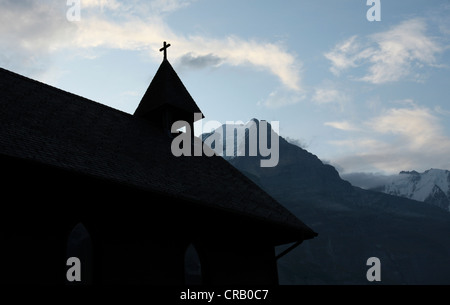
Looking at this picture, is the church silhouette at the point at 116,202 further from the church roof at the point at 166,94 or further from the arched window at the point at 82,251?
the arched window at the point at 82,251

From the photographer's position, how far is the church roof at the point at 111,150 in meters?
11.0

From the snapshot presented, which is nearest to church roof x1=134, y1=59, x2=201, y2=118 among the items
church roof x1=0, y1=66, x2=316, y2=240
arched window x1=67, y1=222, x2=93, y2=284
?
church roof x1=0, y1=66, x2=316, y2=240

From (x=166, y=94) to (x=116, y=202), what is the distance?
851cm

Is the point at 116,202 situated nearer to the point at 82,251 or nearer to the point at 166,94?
the point at 166,94

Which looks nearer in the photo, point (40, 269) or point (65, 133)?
point (40, 269)

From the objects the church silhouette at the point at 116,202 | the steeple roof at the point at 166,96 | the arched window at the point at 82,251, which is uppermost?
the steeple roof at the point at 166,96

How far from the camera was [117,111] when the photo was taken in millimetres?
17078

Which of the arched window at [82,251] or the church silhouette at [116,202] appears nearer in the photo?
the church silhouette at [116,202]

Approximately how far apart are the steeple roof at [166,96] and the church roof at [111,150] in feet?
4.60

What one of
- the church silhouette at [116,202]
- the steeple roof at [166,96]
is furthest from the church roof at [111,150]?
the steeple roof at [166,96]

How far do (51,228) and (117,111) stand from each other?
7377mm

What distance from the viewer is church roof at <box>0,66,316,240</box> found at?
36.2 feet
